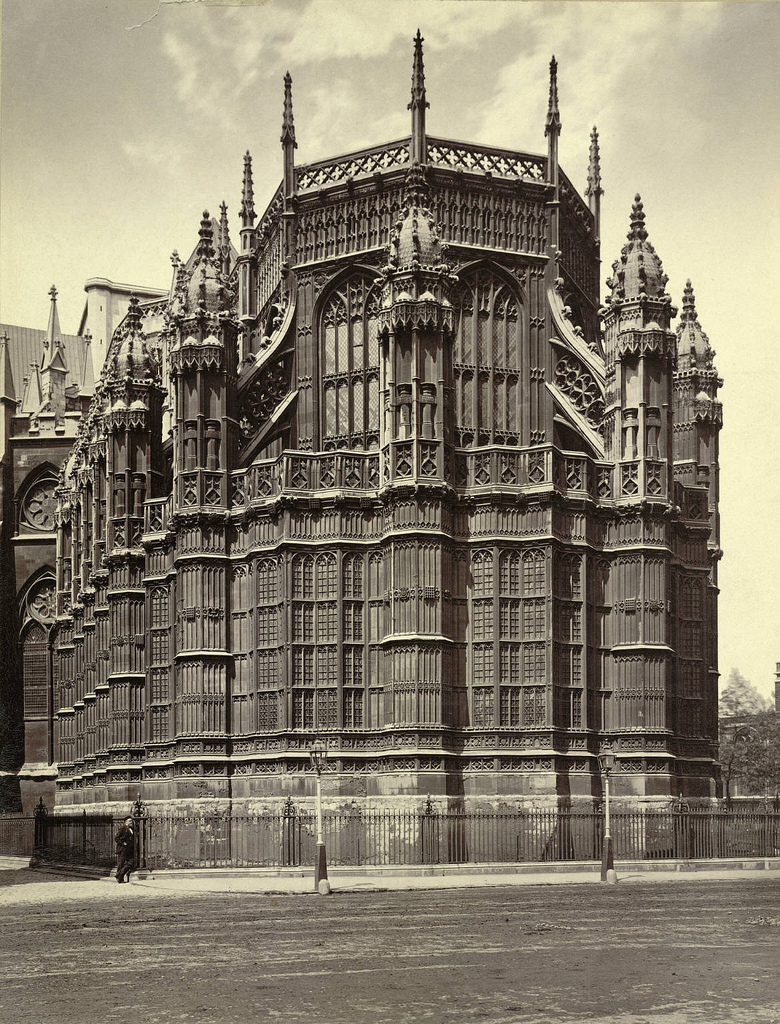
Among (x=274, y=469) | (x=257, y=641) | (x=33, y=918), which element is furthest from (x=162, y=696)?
(x=33, y=918)

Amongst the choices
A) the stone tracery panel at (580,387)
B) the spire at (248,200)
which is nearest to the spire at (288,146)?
the spire at (248,200)

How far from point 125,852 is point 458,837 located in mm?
9120

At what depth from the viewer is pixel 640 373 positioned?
140ft

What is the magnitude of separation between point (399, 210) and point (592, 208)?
963 centimetres

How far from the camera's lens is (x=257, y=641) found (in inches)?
1624

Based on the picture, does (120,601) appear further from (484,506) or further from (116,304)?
(116,304)

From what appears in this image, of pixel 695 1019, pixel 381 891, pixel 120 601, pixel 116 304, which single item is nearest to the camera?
pixel 695 1019

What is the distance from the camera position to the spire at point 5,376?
73938 millimetres

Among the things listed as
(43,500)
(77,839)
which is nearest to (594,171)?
(77,839)

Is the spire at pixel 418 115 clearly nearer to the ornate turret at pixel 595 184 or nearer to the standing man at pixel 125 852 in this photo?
the ornate turret at pixel 595 184

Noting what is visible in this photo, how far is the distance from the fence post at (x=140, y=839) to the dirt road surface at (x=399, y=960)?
6322 mm

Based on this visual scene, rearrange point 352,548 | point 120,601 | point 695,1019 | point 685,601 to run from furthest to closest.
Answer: point 120,601
point 685,601
point 352,548
point 695,1019

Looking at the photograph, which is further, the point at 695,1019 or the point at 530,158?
the point at 530,158

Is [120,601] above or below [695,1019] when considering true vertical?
above
